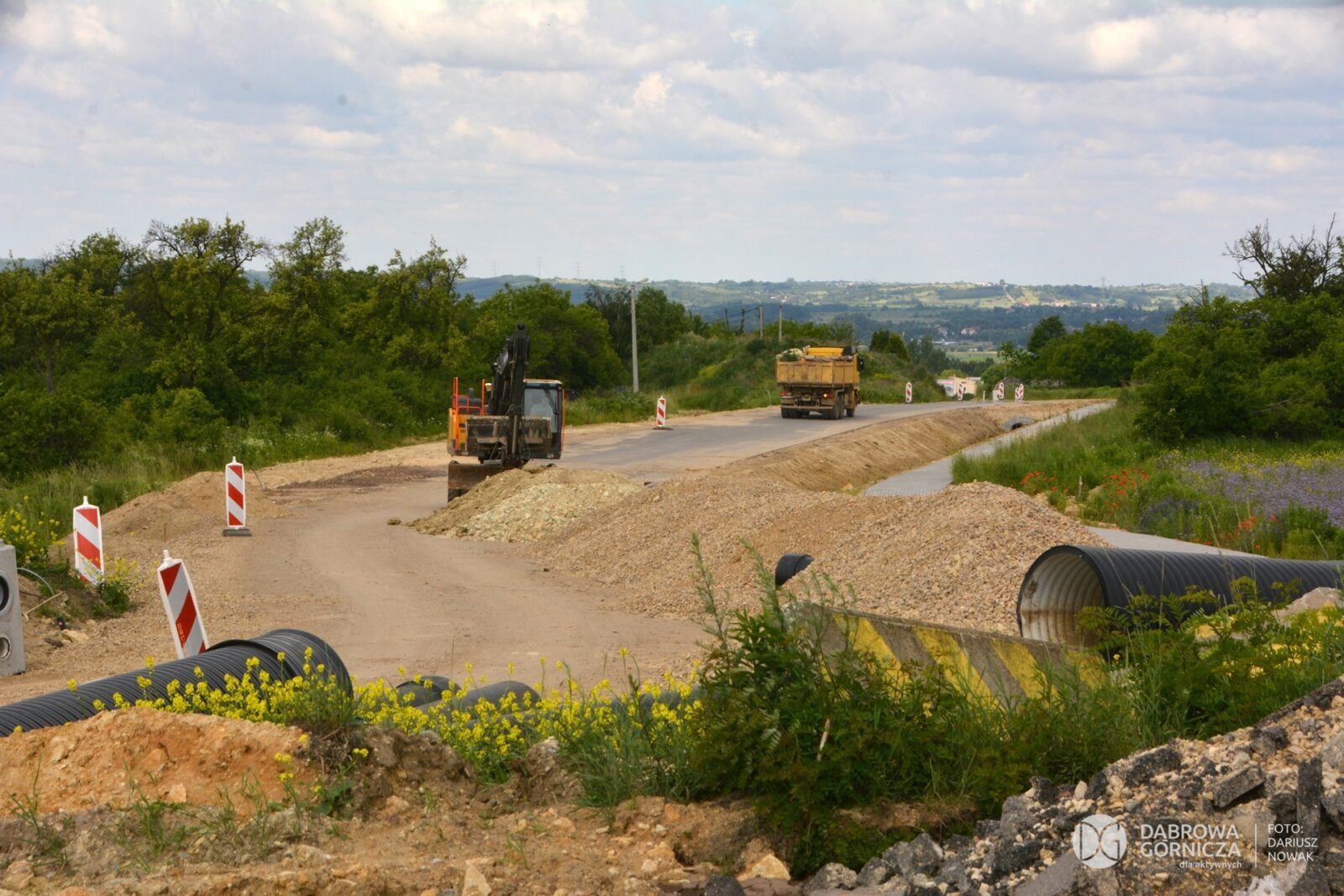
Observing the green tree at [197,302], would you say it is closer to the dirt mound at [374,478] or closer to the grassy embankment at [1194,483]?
the dirt mound at [374,478]

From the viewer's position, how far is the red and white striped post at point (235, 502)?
19922 millimetres

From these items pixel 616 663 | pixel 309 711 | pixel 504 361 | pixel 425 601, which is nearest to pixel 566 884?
pixel 309 711

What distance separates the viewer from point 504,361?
25.2 meters

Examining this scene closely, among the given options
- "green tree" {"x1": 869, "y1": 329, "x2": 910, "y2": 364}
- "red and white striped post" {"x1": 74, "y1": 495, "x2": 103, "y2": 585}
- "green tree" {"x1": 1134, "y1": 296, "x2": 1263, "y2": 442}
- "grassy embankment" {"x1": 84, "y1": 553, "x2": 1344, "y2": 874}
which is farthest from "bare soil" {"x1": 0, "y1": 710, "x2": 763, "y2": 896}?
"green tree" {"x1": 869, "y1": 329, "x2": 910, "y2": 364}

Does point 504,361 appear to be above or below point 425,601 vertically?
above

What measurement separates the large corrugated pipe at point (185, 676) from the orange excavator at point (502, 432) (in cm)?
1686

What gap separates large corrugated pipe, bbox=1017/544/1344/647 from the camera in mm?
8406

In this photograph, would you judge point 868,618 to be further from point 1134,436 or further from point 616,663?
point 1134,436

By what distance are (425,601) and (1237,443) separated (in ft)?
60.9

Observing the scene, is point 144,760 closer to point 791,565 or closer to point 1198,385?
point 791,565

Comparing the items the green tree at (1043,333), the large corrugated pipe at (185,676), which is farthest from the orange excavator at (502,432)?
the green tree at (1043,333)

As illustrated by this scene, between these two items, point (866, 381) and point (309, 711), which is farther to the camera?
point (866, 381)

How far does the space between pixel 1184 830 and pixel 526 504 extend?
17934mm

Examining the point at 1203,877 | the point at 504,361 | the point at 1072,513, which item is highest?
the point at 504,361
